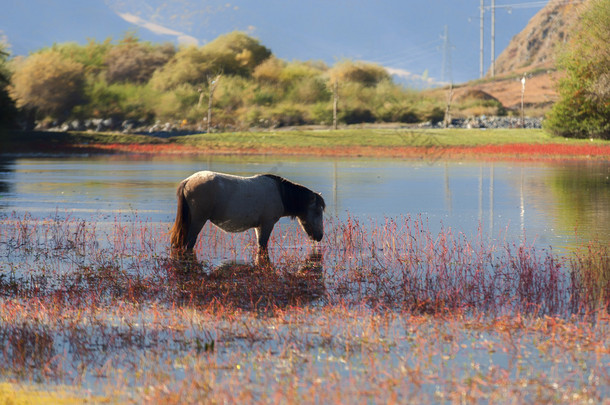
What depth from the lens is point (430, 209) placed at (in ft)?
75.2

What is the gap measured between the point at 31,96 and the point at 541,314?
272 ft

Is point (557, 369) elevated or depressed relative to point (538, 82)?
depressed

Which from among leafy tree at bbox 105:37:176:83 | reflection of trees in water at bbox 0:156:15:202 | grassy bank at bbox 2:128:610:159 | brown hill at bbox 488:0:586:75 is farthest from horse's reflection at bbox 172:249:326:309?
brown hill at bbox 488:0:586:75

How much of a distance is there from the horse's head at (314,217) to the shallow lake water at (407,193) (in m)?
3.95

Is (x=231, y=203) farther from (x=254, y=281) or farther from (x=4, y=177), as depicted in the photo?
(x=4, y=177)

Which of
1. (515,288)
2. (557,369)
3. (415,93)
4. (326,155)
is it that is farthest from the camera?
(415,93)

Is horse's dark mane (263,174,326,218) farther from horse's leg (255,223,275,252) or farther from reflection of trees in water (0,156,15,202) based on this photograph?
reflection of trees in water (0,156,15,202)

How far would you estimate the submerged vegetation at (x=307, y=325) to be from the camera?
23.8 feet

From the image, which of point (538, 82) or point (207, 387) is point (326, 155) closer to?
point (207, 387)

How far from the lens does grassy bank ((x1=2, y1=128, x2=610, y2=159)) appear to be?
57188mm

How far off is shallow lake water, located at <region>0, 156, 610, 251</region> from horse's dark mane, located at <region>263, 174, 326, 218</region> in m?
4.38

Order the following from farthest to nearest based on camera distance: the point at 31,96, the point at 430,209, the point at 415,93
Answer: the point at 415,93 → the point at 31,96 → the point at 430,209

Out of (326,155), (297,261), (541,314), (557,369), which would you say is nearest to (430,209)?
(297,261)

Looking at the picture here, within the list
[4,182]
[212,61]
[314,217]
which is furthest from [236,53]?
[314,217]
